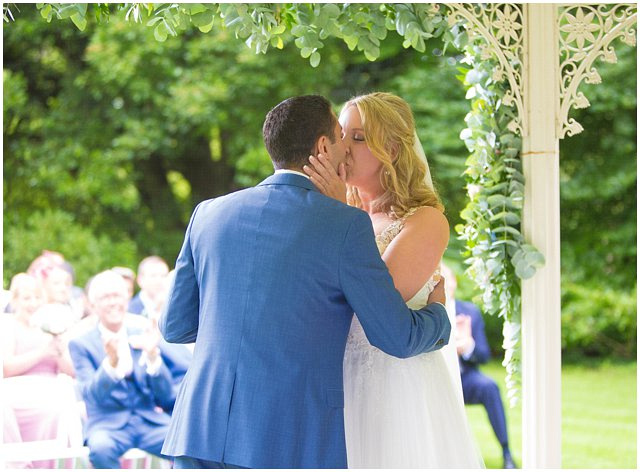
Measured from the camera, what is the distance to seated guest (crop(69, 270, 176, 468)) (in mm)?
5246

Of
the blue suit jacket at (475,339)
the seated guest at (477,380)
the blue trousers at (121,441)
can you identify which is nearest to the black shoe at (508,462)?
the seated guest at (477,380)

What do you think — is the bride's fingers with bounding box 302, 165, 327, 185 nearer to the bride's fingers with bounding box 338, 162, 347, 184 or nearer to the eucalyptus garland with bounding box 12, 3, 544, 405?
the bride's fingers with bounding box 338, 162, 347, 184

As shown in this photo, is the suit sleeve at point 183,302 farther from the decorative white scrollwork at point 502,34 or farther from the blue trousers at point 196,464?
the decorative white scrollwork at point 502,34

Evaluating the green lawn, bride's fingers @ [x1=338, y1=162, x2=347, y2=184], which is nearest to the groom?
bride's fingers @ [x1=338, y1=162, x2=347, y2=184]

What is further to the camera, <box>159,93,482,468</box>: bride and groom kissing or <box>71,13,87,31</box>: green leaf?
<box>71,13,87,31</box>: green leaf

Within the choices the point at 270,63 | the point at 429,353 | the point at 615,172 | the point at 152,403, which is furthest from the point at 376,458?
the point at 615,172

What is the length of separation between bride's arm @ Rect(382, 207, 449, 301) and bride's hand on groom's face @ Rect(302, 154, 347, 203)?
0.31m

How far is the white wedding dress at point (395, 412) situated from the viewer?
2.72 m

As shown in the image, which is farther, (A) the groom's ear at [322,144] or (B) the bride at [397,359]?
(B) the bride at [397,359]

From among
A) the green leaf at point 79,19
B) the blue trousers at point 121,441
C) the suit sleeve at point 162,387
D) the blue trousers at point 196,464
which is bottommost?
the blue trousers at point 121,441

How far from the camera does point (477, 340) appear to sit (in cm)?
703

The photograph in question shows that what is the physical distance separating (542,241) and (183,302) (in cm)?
183

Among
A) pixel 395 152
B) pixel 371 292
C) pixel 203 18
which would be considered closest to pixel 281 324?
pixel 371 292

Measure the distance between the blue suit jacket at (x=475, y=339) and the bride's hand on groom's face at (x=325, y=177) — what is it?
4.65 meters
